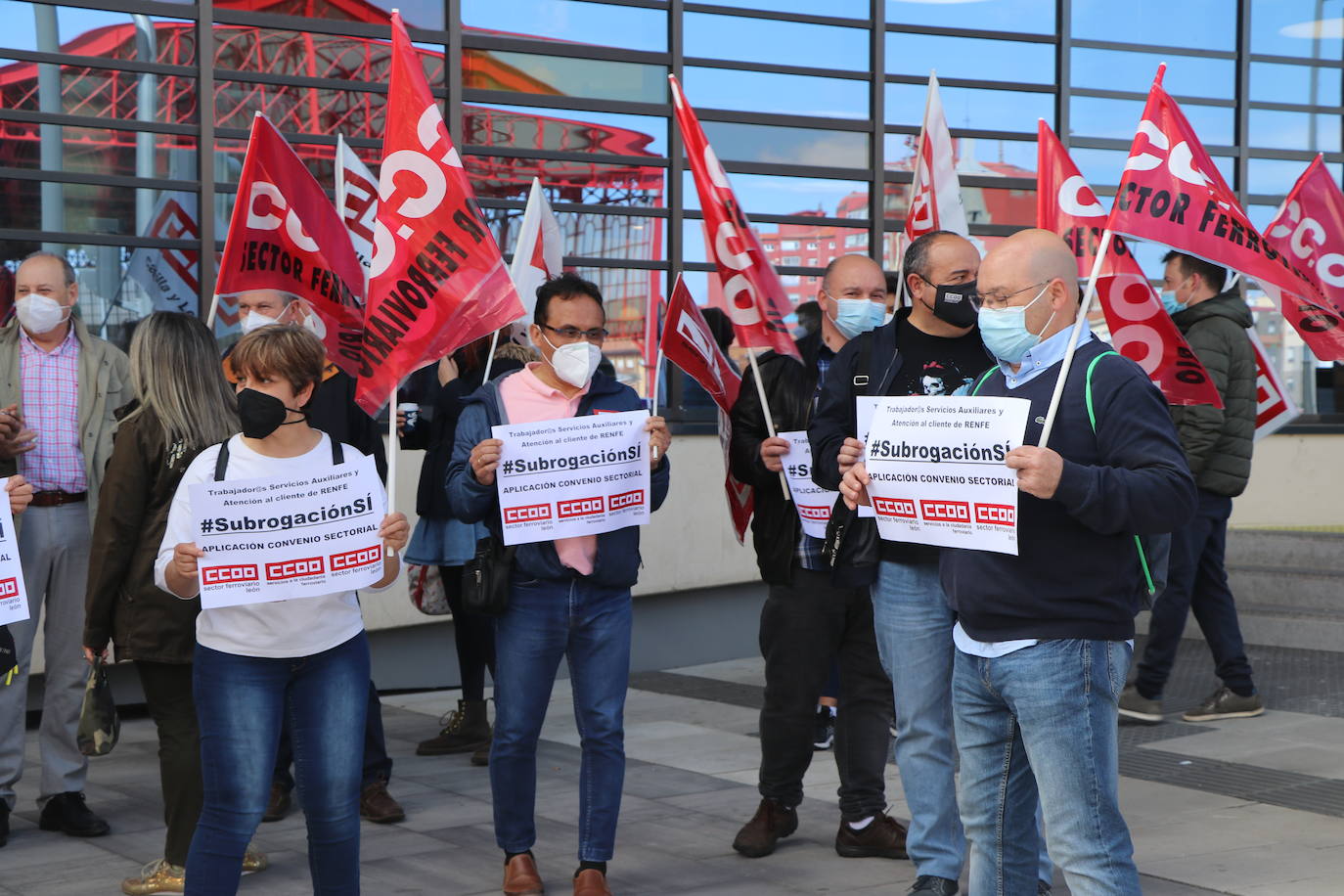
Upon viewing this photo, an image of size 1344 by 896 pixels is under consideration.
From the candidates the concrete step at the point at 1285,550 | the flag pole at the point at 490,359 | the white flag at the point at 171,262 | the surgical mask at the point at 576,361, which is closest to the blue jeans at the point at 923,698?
the surgical mask at the point at 576,361

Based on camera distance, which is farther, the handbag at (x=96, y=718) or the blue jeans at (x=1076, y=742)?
the handbag at (x=96, y=718)

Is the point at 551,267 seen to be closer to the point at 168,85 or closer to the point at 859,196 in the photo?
the point at 168,85

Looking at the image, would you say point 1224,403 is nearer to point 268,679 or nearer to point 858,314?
point 858,314

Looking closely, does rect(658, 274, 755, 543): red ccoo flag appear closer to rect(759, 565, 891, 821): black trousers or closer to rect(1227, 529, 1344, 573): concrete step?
rect(759, 565, 891, 821): black trousers

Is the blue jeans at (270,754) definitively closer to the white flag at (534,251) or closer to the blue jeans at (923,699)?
the blue jeans at (923,699)

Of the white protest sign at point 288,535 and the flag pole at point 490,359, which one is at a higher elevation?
the flag pole at point 490,359

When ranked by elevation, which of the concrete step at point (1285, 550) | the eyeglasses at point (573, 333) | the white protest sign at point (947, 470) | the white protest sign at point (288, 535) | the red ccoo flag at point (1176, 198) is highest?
the red ccoo flag at point (1176, 198)

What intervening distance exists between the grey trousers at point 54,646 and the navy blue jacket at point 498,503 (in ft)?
5.86

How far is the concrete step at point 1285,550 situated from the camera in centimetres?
1105

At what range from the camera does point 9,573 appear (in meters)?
4.67

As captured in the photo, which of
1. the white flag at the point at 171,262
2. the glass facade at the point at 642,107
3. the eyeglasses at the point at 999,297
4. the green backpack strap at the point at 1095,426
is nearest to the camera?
the green backpack strap at the point at 1095,426

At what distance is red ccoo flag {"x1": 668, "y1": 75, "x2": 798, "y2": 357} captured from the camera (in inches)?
244

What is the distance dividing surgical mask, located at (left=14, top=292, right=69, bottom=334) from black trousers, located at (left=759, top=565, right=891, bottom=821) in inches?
117

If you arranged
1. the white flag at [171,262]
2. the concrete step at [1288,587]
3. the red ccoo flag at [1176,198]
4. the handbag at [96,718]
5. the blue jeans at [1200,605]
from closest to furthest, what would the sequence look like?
the red ccoo flag at [1176,198] < the handbag at [96,718] < the blue jeans at [1200,605] < the white flag at [171,262] < the concrete step at [1288,587]
